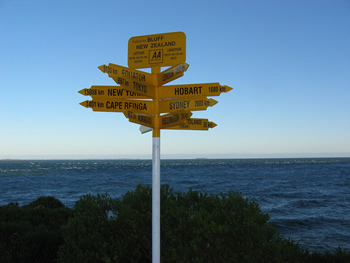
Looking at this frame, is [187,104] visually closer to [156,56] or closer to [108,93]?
[156,56]

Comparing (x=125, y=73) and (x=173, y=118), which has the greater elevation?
(x=125, y=73)

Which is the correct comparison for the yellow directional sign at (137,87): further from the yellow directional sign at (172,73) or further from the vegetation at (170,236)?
the vegetation at (170,236)

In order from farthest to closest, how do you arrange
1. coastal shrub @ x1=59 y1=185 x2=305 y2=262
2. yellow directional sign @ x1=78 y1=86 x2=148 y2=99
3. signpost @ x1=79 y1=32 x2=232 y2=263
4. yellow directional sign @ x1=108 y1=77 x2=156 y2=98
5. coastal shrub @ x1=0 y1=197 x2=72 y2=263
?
1. coastal shrub @ x1=0 y1=197 x2=72 y2=263
2. coastal shrub @ x1=59 y1=185 x2=305 y2=262
3. yellow directional sign @ x1=78 y1=86 x2=148 y2=99
4. signpost @ x1=79 y1=32 x2=232 y2=263
5. yellow directional sign @ x1=108 y1=77 x2=156 y2=98

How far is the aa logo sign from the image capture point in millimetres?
3837

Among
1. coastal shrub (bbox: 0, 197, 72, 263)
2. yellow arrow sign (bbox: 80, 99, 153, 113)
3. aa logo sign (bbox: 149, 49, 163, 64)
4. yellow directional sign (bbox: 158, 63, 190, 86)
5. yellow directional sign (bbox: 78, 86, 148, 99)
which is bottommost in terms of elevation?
coastal shrub (bbox: 0, 197, 72, 263)

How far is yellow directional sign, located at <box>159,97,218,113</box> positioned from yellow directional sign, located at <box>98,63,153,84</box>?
16.5 inches

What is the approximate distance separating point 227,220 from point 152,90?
229cm

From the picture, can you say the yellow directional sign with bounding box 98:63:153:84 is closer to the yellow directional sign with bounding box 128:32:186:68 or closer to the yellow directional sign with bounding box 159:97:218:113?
the yellow directional sign with bounding box 128:32:186:68

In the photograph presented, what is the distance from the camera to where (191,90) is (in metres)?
3.76

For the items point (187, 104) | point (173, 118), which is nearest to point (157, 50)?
point (187, 104)

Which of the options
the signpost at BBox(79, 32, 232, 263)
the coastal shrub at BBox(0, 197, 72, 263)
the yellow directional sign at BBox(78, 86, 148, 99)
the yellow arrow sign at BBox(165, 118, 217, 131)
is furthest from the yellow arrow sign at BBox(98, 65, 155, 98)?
the coastal shrub at BBox(0, 197, 72, 263)

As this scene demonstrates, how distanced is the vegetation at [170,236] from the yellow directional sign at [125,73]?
2193mm

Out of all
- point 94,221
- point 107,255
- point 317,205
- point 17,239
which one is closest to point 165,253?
point 107,255

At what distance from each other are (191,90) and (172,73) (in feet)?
1.18
